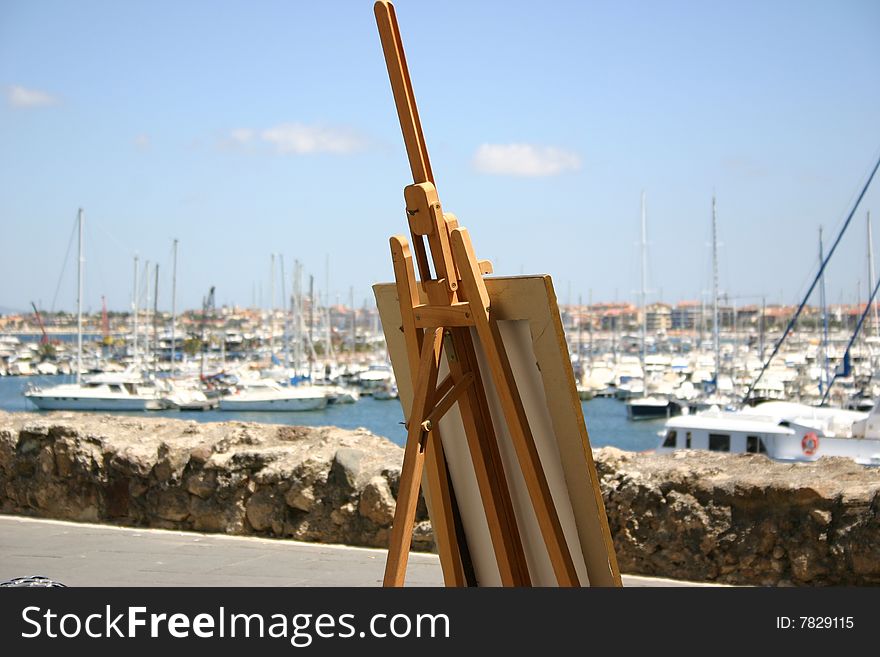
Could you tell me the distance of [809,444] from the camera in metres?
21.6

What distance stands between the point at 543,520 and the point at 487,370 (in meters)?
0.60

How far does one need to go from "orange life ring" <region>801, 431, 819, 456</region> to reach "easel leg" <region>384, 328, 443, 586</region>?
19546 mm

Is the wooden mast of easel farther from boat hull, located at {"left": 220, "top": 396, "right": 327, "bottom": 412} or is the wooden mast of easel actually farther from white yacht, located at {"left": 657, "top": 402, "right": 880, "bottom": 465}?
boat hull, located at {"left": 220, "top": 396, "right": 327, "bottom": 412}

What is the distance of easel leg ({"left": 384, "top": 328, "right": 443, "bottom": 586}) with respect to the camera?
3721 millimetres

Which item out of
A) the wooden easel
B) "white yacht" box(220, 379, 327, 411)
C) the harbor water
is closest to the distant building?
the harbor water

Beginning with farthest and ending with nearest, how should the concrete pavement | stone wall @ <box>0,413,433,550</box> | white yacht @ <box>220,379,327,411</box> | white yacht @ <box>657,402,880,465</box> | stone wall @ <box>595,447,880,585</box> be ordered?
white yacht @ <box>220,379,327,411</box> → white yacht @ <box>657,402,880,465</box> → stone wall @ <box>0,413,433,550</box> → the concrete pavement → stone wall @ <box>595,447,880,585</box>

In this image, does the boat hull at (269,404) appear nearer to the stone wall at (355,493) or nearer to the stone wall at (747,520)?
the stone wall at (355,493)

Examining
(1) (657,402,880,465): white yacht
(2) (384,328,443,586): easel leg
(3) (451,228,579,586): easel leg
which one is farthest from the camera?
(1) (657,402,880,465): white yacht

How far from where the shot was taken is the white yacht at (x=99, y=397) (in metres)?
52.2

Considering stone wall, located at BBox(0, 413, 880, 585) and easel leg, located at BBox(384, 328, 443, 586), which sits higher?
easel leg, located at BBox(384, 328, 443, 586)

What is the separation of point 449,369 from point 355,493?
4485 millimetres

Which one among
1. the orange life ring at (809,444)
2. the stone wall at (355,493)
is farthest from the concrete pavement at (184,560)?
the orange life ring at (809,444)
